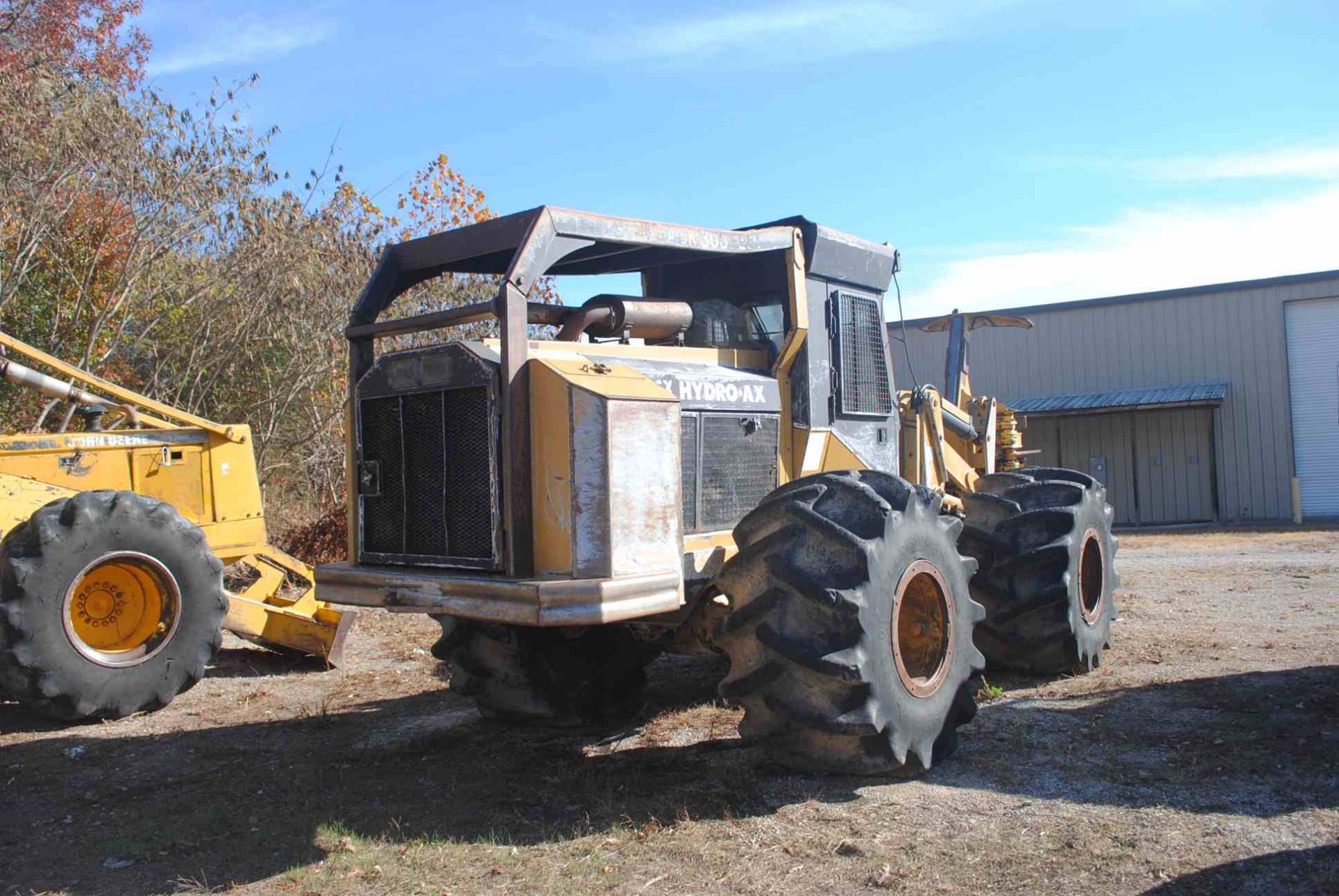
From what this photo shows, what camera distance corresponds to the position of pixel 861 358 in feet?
22.6

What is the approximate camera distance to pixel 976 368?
28781 mm

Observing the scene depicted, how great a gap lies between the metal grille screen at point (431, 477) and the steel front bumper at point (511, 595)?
0.50ft

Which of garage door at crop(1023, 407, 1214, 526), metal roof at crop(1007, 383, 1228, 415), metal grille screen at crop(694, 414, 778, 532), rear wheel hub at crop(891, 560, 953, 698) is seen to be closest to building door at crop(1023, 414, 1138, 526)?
garage door at crop(1023, 407, 1214, 526)

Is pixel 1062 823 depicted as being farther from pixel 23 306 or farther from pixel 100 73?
pixel 100 73

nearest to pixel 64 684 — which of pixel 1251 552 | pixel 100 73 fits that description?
pixel 100 73

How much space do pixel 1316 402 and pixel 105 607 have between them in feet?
82.4

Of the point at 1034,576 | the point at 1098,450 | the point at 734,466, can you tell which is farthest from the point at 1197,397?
the point at 734,466

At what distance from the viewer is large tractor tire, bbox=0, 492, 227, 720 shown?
693cm

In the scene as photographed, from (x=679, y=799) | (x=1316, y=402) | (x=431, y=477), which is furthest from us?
(x=1316, y=402)

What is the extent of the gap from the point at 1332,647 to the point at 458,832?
669cm

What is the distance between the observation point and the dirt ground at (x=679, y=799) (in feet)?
13.8

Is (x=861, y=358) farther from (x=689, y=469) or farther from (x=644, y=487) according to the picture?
(x=644, y=487)

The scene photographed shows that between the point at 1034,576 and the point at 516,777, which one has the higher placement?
the point at 1034,576

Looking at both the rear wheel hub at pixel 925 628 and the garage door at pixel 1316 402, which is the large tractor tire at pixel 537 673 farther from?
the garage door at pixel 1316 402
